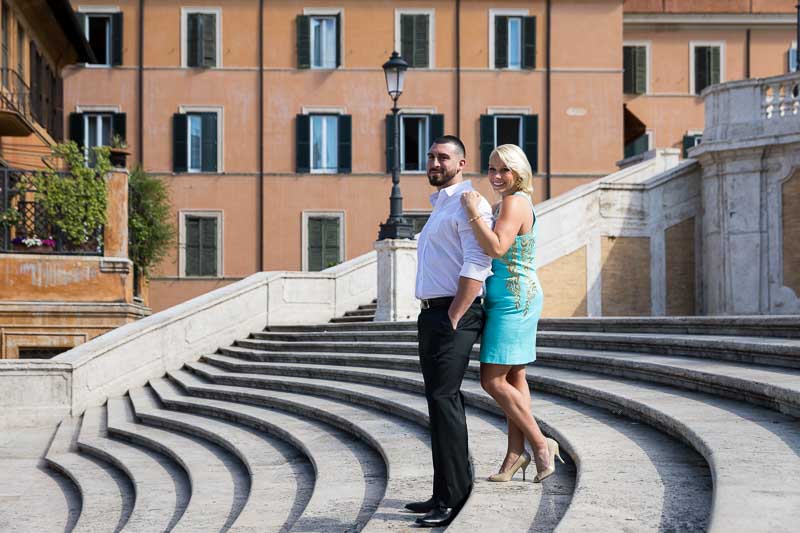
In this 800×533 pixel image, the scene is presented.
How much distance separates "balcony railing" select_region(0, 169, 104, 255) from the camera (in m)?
17.3

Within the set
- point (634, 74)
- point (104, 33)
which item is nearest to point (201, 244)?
point (104, 33)

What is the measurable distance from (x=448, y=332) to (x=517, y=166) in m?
0.87

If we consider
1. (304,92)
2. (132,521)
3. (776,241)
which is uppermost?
(304,92)

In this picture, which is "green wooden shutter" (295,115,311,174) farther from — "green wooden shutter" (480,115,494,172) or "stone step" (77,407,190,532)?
"stone step" (77,407,190,532)

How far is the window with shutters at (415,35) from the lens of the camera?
3112 cm

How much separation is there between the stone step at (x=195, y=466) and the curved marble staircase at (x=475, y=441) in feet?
0.08

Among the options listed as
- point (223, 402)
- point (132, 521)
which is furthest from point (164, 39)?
point (132, 521)

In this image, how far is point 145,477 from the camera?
9250 mm

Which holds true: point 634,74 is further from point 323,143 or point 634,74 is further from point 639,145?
point 323,143

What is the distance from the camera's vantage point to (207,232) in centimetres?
3073

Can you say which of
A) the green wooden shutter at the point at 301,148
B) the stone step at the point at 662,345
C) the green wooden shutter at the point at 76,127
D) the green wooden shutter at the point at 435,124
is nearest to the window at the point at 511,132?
the green wooden shutter at the point at 435,124

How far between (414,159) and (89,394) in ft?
59.9

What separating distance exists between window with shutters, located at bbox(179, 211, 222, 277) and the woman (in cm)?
2565

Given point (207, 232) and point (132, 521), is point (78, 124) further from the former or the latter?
point (132, 521)
